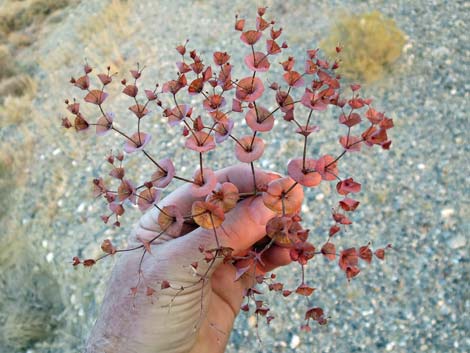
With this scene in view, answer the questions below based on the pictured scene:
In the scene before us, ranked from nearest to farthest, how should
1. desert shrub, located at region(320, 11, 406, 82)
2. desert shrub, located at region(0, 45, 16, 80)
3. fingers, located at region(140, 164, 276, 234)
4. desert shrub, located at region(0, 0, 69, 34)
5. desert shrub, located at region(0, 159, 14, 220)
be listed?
fingers, located at region(140, 164, 276, 234) → desert shrub, located at region(320, 11, 406, 82) → desert shrub, located at region(0, 159, 14, 220) → desert shrub, located at region(0, 45, 16, 80) → desert shrub, located at region(0, 0, 69, 34)

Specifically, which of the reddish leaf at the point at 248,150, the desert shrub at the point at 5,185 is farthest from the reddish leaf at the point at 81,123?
the desert shrub at the point at 5,185

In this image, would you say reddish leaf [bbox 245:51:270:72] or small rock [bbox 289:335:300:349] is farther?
small rock [bbox 289:335:300:349]

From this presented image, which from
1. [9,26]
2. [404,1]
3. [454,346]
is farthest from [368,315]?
[9,26]

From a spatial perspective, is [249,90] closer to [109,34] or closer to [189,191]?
[189,191]

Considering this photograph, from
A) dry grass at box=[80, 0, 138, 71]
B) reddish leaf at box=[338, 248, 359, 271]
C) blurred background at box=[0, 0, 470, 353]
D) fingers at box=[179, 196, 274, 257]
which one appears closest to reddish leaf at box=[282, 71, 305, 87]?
reddish leaf at box=[338, 248, 359, 271]

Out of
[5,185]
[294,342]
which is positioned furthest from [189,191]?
[5,185]

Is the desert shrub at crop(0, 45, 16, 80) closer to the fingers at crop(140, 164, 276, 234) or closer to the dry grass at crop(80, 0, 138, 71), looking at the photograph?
the dry grass at crop(80, 0, 138, 71)

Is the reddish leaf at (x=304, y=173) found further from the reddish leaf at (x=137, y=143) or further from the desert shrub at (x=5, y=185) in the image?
the desert shrub at (x=5, y=185)

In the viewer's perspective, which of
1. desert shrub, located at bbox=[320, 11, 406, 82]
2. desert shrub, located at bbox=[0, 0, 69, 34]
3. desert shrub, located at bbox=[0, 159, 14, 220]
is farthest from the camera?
desert shrub, located at bbox=[0, 0, 69, 34]
